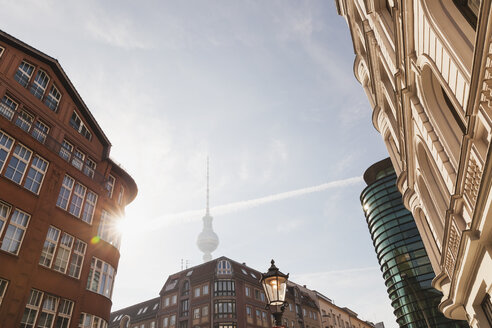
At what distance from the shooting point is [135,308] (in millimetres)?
72438

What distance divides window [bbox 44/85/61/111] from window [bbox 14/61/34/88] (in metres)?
1.56

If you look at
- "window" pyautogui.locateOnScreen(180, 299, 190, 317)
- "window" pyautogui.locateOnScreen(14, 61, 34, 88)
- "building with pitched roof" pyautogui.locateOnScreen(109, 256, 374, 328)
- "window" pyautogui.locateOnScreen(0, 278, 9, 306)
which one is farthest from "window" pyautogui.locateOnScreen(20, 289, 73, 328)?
"window" pyautogui.locateOnScreen(180, 299, 190, 317)

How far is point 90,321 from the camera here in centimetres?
1997

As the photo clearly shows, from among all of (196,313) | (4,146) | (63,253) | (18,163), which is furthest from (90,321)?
(196,313)

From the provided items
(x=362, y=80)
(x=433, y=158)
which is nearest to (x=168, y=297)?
(x=362, y=80)

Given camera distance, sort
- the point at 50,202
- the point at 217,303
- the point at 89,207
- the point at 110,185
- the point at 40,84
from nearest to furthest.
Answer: the point at 50,202, the point at 40,84, the point at 89,207, the point at 110,185, the point at 217,303

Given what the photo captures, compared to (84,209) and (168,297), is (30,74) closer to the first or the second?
(84,209)

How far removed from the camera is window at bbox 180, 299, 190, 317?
5903cm

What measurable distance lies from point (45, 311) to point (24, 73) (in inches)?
→ 545

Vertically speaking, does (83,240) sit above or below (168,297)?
below

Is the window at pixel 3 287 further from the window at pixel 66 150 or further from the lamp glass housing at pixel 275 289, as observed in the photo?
the lamp glass housing at pixel 275 289

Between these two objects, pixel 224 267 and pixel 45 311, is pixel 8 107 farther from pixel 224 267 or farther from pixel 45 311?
pixel 224 267

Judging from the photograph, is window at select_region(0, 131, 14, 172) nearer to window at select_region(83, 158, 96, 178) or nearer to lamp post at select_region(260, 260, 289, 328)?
window at select_region(83, 158, 96, 178)

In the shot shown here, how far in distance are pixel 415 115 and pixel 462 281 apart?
4.81m
